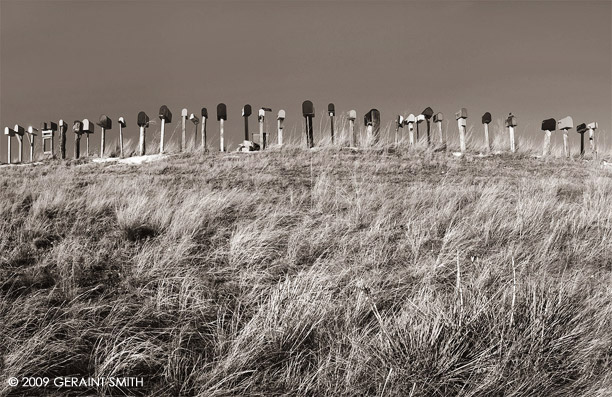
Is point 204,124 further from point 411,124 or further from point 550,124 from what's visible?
point 550,124

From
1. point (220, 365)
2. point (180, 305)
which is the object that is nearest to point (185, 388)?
point (220, 365)

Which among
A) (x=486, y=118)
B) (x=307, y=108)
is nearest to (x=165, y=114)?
(x=307, y=108)

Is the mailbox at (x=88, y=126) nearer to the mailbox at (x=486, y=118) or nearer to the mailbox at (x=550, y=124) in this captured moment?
the mailbox at (x=486, y=118)

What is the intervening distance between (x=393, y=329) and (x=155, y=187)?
4955 millimetres

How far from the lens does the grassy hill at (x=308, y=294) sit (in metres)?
2.09

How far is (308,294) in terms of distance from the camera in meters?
2.66

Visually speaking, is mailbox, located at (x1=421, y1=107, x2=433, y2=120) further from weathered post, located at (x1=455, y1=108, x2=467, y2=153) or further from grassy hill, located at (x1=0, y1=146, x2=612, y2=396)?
grassy hill, located at (x1=0, y1=146, x2=612, y2=396)

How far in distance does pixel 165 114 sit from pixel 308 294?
13.4 m

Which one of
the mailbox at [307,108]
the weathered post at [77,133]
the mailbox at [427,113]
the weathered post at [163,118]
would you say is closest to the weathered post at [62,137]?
the weathered post at [77,133]

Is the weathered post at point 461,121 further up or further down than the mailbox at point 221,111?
further down

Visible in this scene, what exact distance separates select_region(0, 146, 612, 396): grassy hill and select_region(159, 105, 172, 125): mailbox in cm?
950

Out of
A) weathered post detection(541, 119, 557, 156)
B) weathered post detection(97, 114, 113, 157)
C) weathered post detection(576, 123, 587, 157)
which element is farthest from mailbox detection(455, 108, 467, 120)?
weathered post detection(97, 114, 113, 157)

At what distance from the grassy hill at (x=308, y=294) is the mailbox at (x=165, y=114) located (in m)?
9.50

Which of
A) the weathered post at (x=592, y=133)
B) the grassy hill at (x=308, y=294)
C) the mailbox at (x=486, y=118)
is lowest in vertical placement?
the grassy hill at (x=308, y=294)
